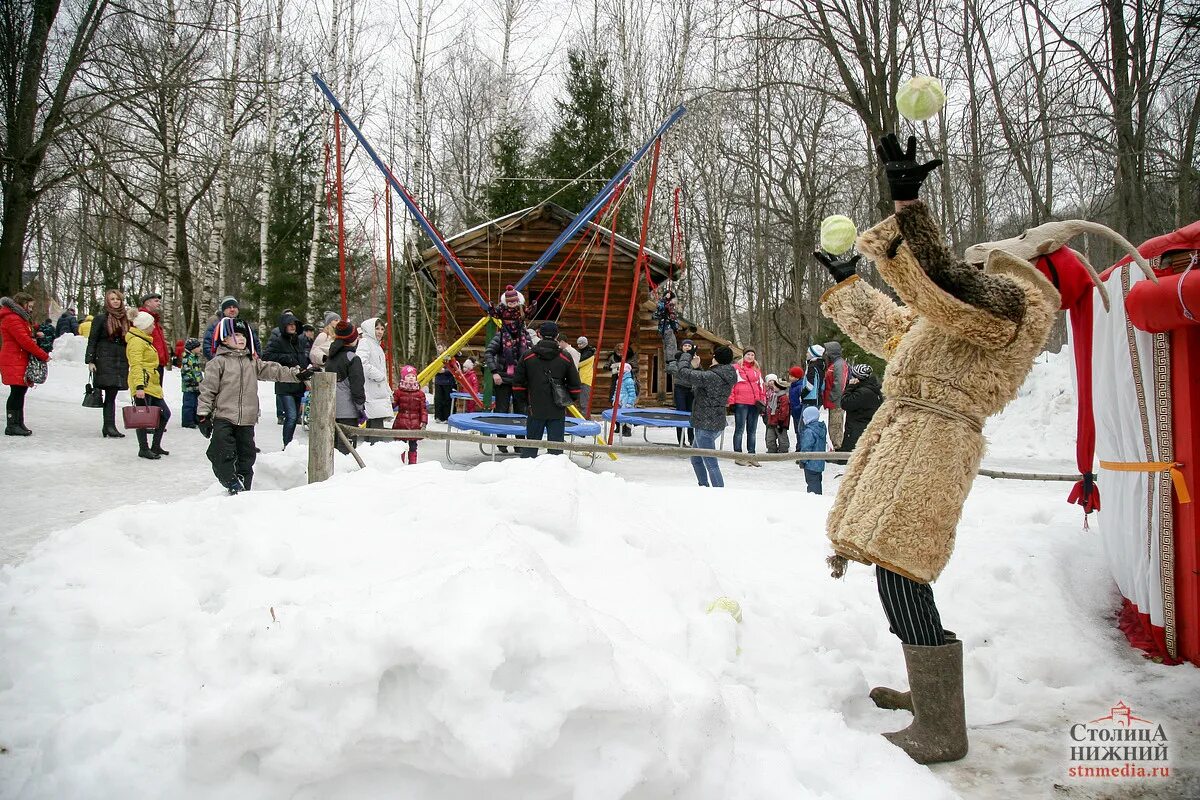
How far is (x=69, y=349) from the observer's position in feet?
60.3

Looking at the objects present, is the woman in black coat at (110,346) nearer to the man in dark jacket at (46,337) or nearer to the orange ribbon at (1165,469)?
the orange ribbon at (1165,469)

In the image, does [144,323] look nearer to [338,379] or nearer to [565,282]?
[338,379]

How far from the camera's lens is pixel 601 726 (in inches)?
71.8

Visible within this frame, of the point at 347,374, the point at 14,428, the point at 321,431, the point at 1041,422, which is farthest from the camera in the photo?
the point at 1041,422

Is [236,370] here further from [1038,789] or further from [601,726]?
[1038,789]

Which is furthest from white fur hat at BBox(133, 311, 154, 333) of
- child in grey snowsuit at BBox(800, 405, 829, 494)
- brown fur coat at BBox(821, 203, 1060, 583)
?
brown fur coat at BBox(821, 203, 1060, 583)

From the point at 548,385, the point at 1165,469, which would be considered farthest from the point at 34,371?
the point at 1165,469

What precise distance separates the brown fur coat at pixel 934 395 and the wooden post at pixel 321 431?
126 inches

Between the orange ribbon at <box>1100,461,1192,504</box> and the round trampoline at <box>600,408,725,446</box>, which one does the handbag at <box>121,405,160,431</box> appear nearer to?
the round trampoline at <box>600,408,725,446</box>

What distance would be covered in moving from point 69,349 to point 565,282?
12560 millimetres

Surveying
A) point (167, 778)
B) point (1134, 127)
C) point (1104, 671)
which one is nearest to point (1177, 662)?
point (1104, 671)

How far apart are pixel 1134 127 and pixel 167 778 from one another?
14610 mm

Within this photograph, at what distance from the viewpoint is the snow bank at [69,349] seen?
718 inches

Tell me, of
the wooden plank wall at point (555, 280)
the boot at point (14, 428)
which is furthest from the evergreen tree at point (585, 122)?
the boot at point (14, 428)
